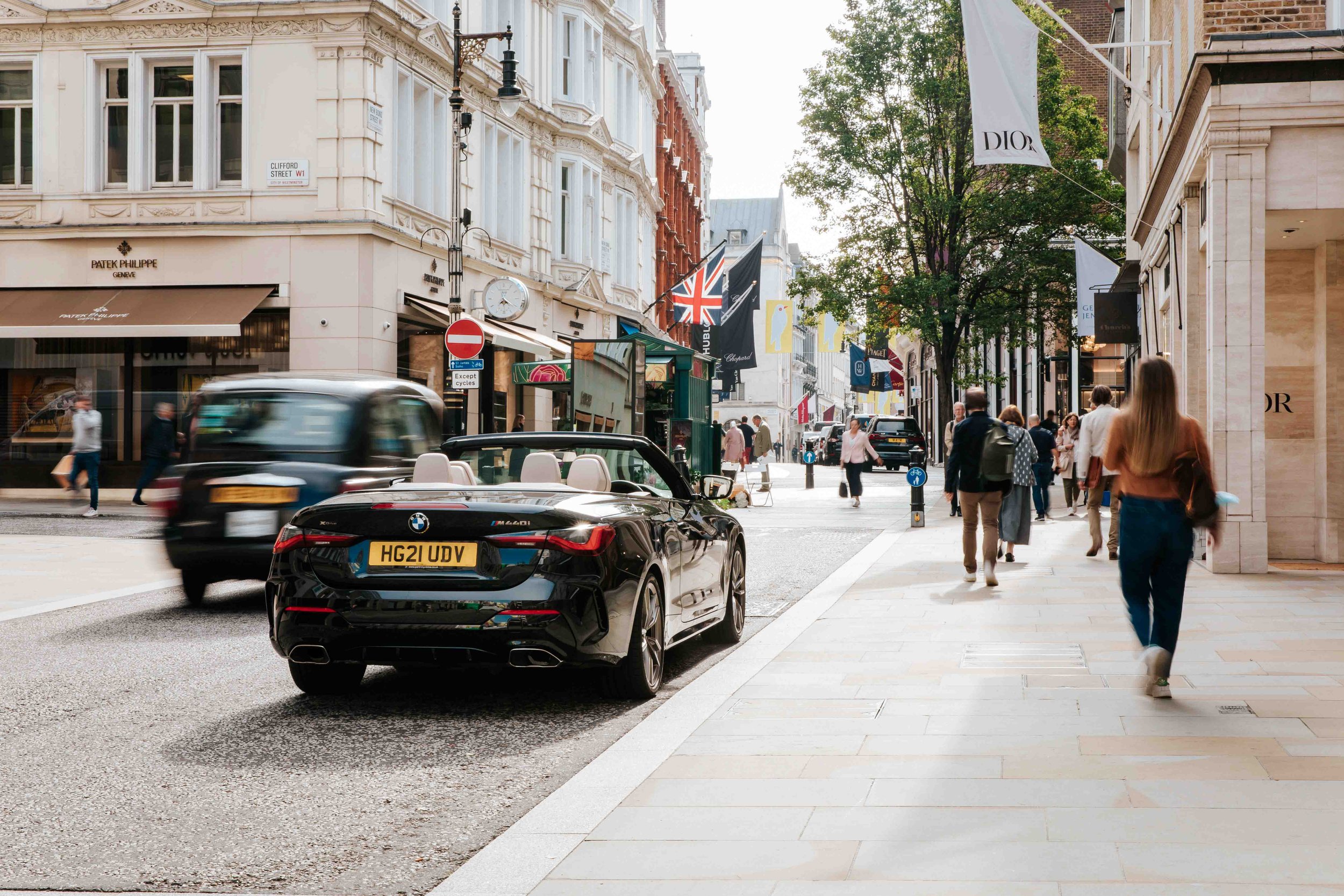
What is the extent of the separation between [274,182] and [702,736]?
70.2 feet

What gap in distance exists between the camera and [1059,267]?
140 ft

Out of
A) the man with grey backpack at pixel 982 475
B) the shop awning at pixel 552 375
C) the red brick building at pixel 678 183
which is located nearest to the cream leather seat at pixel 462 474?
the man with grey backpack at pixel 982 475

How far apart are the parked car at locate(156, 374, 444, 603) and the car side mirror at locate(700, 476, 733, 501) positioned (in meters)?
3.67

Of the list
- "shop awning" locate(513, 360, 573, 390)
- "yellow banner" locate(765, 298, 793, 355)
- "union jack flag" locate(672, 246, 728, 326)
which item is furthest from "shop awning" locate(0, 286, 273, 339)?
"yellow banner" locate(765, 298, 793, 355)

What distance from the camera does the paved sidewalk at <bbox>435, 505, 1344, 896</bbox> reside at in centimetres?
435

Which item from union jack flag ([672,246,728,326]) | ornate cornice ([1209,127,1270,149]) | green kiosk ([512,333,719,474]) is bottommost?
green kiosk ([512,333,719,474])

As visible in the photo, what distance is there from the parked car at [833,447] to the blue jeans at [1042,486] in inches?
1407

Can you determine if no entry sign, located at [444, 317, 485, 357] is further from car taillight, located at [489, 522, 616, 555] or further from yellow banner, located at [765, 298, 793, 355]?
yellow banner, located at [765, 298, 793, 355]

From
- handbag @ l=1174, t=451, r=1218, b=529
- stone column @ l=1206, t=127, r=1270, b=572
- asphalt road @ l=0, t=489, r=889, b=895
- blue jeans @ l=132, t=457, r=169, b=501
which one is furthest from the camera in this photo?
blue jeans @ l=132, t=457, r=169, b=501

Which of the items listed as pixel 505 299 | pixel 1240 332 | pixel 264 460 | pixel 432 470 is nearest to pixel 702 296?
pixel 505 299

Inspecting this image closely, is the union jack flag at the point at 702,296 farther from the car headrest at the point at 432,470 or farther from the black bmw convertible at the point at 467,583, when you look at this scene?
the black bmw convertible at the point at 467,583

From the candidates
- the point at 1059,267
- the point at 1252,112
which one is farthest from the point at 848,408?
the point at 1252,112

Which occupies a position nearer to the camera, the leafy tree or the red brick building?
the leafy tree

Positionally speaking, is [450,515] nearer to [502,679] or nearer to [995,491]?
[502,679]
